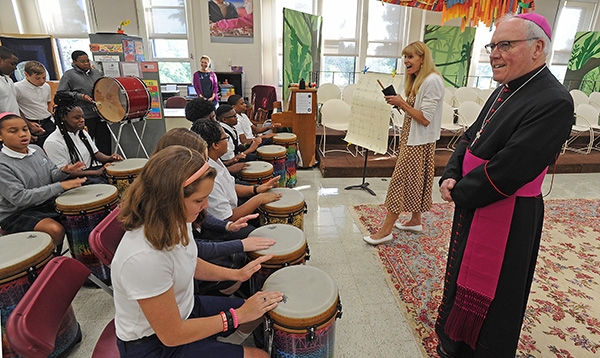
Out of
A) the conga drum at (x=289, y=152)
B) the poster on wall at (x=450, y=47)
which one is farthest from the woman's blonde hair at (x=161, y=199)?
the poster on wall at (x=450, y=47)

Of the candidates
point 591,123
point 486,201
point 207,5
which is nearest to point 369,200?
point 486,201

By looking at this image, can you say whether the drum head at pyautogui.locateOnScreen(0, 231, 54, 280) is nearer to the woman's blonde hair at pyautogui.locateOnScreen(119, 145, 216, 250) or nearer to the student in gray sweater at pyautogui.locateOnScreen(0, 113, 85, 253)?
the student in gray sweater at pyautogui.locateOnScreen(0, 113, 85, 253)

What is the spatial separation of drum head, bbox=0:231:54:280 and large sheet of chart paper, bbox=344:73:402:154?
2.70 meters

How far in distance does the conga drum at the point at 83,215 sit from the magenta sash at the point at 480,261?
2064mm

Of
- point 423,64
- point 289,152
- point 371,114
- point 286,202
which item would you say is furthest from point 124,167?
point 423,64

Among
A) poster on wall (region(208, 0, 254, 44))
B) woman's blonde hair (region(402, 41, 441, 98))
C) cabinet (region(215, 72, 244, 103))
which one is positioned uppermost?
poster on wall (region(208, 0, 254, 44))

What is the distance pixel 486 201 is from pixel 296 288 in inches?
32.2

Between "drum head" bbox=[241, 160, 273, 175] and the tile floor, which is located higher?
"drum head" bbox=[241, 160, 273, 175]

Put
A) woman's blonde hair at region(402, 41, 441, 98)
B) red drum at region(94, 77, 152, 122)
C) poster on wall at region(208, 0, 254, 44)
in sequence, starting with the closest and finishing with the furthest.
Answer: woman's blonde hair at region(402, 41, 441, 98), red drum at region(94, 77, 152, 122), poster on wall at region(208, 0, 254, 44)

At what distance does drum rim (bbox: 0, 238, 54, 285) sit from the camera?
53.2 inches

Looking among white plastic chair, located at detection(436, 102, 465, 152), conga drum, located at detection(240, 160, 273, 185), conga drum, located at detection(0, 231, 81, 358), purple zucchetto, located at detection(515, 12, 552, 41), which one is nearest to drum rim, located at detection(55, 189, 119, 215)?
conga drum, located at detection(0, 231, 81, 358)

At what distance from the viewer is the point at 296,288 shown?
127 centimetres

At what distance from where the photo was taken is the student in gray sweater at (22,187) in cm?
184

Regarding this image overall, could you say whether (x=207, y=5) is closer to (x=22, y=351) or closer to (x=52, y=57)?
(x=52, y=57)
